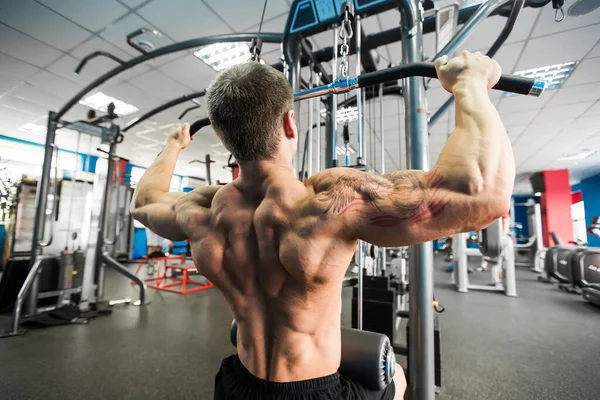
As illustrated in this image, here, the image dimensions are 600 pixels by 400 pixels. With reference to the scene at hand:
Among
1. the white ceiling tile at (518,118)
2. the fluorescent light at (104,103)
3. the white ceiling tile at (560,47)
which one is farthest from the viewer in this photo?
the white ceiling tile at (518,118)

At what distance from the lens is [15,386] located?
1765mm

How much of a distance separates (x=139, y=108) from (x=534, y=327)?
606 cm

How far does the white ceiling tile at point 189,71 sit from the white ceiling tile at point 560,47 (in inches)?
142

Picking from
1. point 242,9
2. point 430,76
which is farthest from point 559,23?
point 430,76

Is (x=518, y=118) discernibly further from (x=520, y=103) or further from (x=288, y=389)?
(x=288, y=389)

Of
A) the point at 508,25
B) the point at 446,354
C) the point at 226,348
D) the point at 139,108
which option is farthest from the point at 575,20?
the point at 139,108

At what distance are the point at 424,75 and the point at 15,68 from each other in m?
4.93

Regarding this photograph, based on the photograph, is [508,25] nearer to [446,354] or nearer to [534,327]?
[446,354]

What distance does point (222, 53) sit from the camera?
10.6ft

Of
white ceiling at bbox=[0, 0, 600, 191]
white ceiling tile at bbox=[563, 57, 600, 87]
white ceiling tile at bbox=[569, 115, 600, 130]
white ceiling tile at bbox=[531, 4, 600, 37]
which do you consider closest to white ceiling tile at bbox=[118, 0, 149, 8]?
white ceiling at bbox=[0, 0, 600, 191]

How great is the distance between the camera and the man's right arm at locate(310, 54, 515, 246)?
52 centimetres

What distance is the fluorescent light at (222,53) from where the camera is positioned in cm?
311

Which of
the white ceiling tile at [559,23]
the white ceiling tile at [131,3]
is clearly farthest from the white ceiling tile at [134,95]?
the white ceiling tile at [559,23]

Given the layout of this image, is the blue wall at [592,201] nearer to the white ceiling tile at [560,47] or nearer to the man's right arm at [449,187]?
the white ceiling tile at [560,47]
